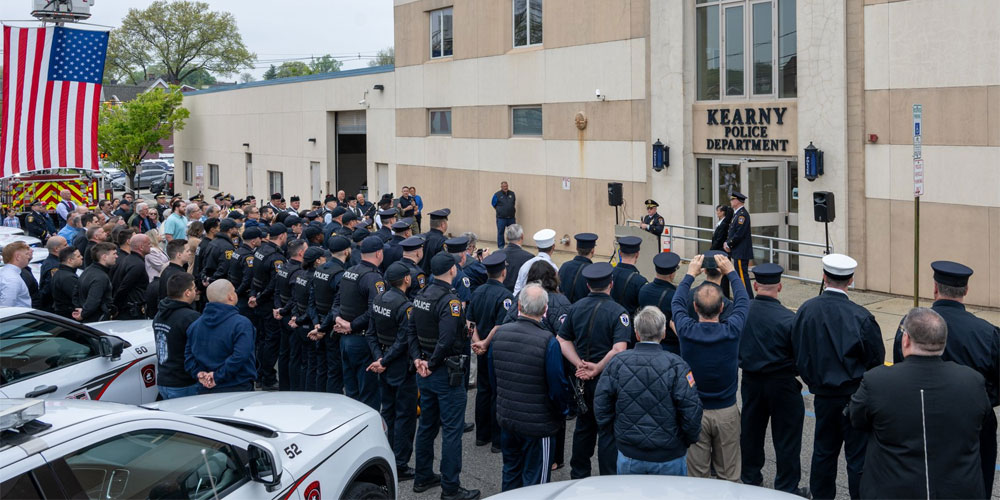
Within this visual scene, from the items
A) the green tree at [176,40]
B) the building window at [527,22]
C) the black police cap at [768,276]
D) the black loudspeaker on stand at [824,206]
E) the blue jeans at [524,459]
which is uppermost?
the green tree at [176,40]

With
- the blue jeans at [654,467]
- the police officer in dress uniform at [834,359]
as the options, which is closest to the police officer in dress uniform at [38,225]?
the blue jeans at [654,467]

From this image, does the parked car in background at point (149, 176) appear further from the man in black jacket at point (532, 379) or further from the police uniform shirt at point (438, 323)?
the man in black jacket at point (532, 379)

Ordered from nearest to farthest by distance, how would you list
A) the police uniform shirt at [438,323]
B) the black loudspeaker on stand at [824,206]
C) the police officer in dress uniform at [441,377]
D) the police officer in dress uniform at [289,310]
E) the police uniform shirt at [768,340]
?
the police uniform shirt at [768,340] → the police officer in dress uniform at [441,377] → the police uniform shirt at [438,323] → the police officer in dress uniform at [289,310] → the black loudspeaker on stand at [824,206]

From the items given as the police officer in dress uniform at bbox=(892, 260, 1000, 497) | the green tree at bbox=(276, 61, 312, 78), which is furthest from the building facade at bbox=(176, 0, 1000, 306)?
the green tree at bbox=(276, 61, 312, 78)

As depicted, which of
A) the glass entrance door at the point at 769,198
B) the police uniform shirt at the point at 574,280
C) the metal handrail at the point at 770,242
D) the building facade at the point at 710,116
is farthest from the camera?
the glass entrance door at the point at 769,198

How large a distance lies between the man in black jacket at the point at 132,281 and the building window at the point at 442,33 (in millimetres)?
16383

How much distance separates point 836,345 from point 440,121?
70.2 feet

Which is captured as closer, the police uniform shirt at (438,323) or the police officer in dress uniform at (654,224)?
the police uniform shirt at (438,323)

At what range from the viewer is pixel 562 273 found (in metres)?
9.69

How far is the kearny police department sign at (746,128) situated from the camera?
662 inches

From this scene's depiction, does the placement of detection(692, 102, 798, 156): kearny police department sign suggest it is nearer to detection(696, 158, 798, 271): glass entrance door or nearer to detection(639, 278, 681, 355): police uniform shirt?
detection(696, 158, 798, 271): glass entrance door

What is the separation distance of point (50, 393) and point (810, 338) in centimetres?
595

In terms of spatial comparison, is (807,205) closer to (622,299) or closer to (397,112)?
(622,299)

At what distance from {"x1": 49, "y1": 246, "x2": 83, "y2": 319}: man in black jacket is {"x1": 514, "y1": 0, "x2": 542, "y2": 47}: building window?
15004mm
